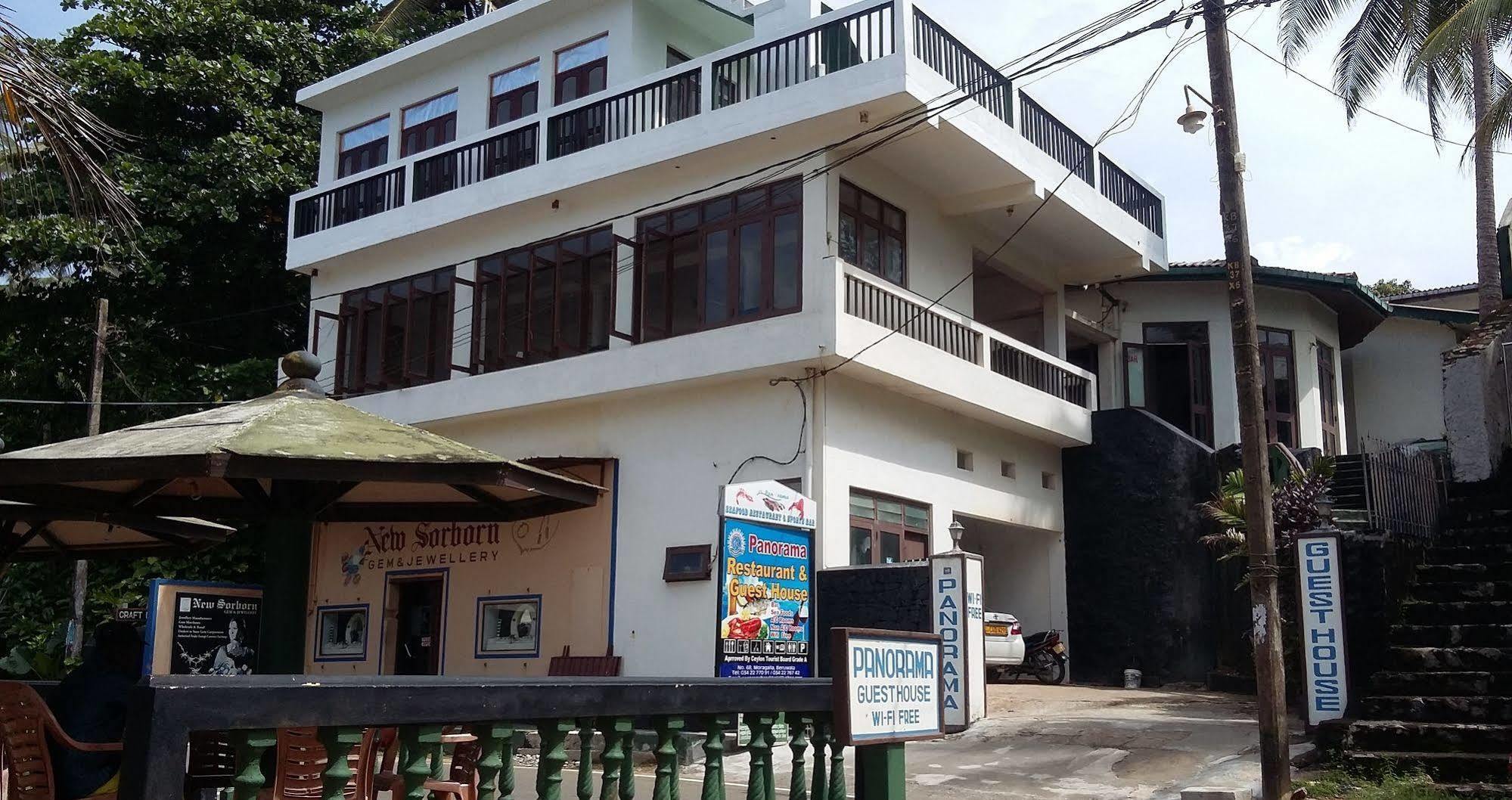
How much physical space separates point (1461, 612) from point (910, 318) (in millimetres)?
6611

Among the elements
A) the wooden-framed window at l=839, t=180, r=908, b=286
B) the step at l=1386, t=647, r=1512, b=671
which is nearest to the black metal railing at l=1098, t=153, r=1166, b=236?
the wooden-framed window at l=839, t=180, r=908, b=286

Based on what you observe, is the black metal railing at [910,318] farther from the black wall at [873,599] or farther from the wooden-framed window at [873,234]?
the black wall at [873,599]

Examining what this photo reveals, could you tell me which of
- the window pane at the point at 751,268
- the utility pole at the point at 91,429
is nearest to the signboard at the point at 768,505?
the window pane at the point at 751,268

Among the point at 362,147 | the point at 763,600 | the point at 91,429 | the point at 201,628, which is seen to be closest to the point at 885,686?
the point at 763,600

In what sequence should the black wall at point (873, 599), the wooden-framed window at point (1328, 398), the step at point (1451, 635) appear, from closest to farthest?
the step at point (1451, 635) → the black wall at point (873, 599) → the wooden-framed window at point (1328, 398)

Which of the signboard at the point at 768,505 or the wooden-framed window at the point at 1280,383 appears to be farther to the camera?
the wooden-framed window at the point at 1280,383

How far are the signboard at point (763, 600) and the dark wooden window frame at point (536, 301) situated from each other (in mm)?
6231

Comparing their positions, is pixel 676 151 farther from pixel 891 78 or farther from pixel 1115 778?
pixel 1115 778

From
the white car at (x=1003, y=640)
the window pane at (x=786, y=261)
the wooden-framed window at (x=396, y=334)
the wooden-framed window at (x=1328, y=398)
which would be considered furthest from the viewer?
the wooden-framed window at (x=1328, y=398)

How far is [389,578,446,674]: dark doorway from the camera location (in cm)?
1784

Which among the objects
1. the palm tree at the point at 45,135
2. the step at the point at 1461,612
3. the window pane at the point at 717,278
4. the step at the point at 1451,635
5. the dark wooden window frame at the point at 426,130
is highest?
the dark wooden window frame at the point at 426,130

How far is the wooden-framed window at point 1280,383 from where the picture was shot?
2036 cm

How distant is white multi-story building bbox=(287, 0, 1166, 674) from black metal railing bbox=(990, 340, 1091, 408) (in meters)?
0.06

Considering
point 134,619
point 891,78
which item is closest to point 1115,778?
point 891,78
